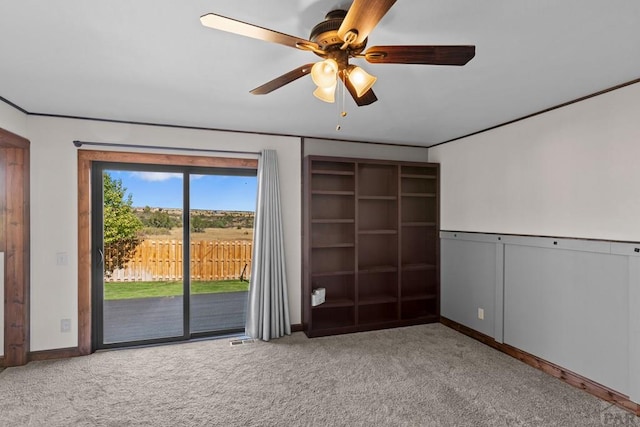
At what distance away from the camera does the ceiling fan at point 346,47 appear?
4.26ft

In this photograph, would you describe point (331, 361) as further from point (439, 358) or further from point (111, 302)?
point (111, 302)

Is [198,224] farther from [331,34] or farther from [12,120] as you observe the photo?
[331,34]

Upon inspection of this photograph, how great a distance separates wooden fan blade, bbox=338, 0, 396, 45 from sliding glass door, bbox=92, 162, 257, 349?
285 centimetres

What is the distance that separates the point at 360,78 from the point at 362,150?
274 cm

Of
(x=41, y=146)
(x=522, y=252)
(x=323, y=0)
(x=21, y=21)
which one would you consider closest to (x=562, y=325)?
(x=522, y=252)

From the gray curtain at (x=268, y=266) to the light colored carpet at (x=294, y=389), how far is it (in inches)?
11.1

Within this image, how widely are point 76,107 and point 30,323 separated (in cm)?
218

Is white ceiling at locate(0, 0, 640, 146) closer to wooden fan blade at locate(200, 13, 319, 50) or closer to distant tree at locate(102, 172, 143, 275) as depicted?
wooden fan blade at locate(200, 13, 319, 50)

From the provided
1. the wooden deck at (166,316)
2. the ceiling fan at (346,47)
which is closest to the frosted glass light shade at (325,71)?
the ceiling fan at (346,47)

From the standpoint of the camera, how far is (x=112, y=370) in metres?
3.05

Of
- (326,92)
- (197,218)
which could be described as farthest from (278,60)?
(197,218)

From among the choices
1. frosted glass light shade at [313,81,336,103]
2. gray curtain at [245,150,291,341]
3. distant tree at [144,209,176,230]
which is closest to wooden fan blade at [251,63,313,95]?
frosted glass light shade at [313,81,336,103]

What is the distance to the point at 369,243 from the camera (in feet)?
14.6

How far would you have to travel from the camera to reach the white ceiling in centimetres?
162
